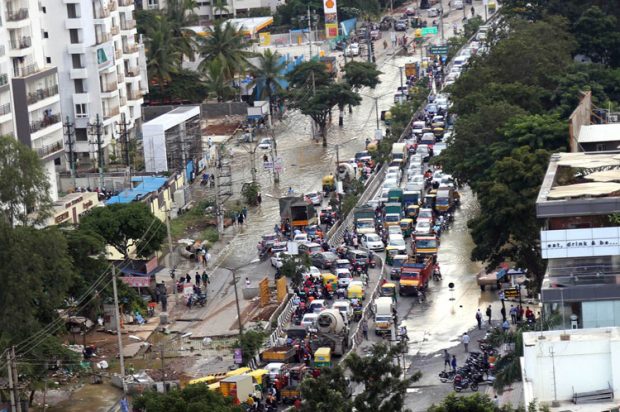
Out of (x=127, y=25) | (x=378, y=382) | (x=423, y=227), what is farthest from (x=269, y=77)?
(x=378, y=382)

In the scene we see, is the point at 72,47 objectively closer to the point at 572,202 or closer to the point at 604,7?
the point at 604,7

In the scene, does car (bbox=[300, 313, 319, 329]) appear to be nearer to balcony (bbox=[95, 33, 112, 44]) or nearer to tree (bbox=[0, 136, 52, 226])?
tree (bbox=[0, 136, 52, 226])

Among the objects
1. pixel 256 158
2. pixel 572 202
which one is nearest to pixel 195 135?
pixel 256 158

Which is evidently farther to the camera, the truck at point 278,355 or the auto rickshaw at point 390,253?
the auto rickshaw at point 390,253

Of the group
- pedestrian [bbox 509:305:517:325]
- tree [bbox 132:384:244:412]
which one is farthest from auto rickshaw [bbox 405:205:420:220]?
tree [bbox 132:384:244:412]

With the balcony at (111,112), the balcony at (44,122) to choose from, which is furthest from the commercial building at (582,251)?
the balcony at (111,112)

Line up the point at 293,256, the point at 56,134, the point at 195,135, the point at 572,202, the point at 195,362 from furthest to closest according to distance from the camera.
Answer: the point at 195,135 < the point at 56,134 < the point at 293,256 < the point at 195,362 < the point at 572,202

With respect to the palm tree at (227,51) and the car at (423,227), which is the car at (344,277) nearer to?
the car at (423,227)

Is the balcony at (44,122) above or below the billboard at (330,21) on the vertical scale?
above
